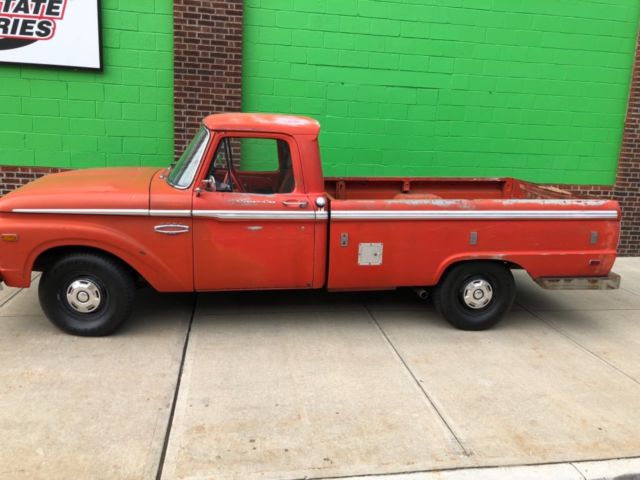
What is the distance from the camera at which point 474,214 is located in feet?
16.0

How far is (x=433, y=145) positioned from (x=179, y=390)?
5448mm

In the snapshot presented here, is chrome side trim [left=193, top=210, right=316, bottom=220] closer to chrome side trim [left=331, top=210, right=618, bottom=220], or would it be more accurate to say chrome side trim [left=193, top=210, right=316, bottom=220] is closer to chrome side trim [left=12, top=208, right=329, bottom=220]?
chrome side trim [left=12, top=208, right=329, bottom=220]

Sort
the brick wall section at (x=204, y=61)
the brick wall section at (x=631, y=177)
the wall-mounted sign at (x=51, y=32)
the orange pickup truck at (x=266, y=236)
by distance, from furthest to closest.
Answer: the brick wall section at (x=631, y=177), the brick wall section at (x=204, y=61), the wall-mounted sign at (x=51, y=32), the orange pickup truck at (x=266, y=236)

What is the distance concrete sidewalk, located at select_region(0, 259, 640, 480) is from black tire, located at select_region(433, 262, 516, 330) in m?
0.15

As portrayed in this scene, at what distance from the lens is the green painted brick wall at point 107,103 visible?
700 centimetres

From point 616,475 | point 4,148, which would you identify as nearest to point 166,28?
point 4,148

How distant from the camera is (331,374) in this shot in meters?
4.24

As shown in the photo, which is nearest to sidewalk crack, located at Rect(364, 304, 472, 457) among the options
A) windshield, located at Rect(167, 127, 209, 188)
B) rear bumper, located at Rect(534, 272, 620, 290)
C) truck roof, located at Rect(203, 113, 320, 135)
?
rear bumper, located at Rect(534, 272, 620, 290)

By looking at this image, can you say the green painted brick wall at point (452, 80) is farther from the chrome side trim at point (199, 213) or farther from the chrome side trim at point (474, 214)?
the chrome side trim at point (199, 213)

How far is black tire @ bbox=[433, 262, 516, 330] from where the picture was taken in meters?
5.11

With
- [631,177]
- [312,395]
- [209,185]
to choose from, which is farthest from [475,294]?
[631,177]

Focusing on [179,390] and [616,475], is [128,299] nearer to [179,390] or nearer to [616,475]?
[179,390]

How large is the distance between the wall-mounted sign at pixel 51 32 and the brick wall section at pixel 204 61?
1.06 metres

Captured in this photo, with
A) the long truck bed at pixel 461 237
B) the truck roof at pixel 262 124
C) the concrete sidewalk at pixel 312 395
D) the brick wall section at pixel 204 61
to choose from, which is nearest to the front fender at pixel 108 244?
the concrete sidewalk at pixel 312 395
